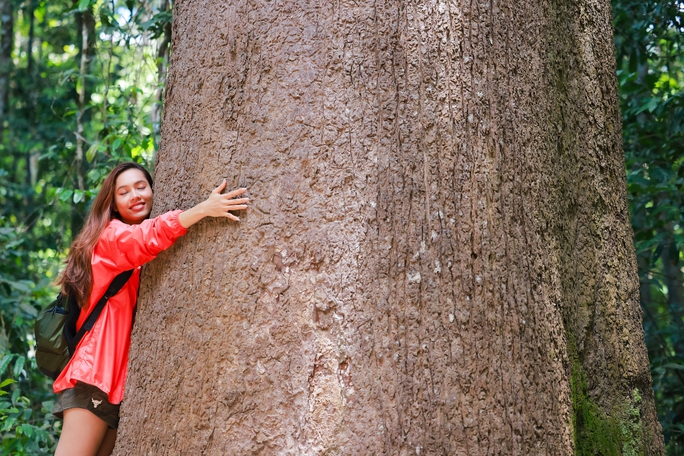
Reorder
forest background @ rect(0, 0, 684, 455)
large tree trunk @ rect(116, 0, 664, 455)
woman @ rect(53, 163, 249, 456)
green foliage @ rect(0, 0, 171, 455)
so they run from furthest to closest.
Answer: green foliage @ rect(0, 0, 171, 455) → forest background @ rect(0, 0, 684, 455) → woman @ rect(53, 163, 249, 456) → large tree trunk @ rect(116, 0, 664, 455)

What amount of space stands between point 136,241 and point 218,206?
43cm

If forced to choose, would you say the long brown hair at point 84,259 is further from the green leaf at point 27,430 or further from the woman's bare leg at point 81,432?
the green leaf at point 27,430

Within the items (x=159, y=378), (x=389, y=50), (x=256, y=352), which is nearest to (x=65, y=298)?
(x=159, y=378)

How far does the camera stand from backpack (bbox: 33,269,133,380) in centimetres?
254

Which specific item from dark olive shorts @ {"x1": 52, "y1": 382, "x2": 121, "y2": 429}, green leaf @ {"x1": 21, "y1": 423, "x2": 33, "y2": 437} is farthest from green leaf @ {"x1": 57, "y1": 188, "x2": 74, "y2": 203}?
dark olive shorts @ {"x1": 52, "y1": 382, "x2": 121, "y2": 429}

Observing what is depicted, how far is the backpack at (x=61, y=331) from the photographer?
2545 millimetres

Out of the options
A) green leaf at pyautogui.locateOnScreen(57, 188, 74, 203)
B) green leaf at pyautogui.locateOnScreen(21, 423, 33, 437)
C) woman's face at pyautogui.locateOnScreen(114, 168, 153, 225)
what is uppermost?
green leaf at pyautogui.locateOnScreen(57, 188, 74, 203)

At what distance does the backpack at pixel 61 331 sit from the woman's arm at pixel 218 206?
656mm

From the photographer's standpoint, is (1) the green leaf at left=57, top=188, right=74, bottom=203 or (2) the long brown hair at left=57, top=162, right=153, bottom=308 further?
(1) the green leaf at left=57, top=188, right=74, bottom=203

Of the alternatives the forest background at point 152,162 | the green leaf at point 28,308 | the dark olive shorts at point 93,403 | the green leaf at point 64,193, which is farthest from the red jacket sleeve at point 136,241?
the green leaf at point 28,308

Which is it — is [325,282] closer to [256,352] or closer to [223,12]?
[256,352]

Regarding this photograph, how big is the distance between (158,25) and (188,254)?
3.93 meters

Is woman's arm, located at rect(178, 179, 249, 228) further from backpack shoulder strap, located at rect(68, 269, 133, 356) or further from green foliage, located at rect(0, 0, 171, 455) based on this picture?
green foliage, located at rect(0, 0, 171, 455)

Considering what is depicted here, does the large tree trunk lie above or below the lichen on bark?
above
